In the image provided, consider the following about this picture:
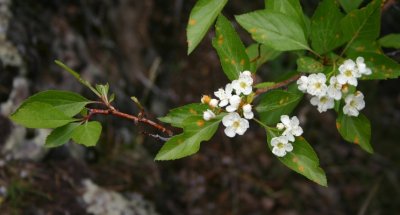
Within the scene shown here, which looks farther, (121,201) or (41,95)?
(121,201)

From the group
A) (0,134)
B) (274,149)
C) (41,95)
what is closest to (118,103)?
(0,134)

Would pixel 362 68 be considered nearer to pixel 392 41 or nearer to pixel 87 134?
pixel 392 41

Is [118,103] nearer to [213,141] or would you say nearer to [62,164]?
[62,164]

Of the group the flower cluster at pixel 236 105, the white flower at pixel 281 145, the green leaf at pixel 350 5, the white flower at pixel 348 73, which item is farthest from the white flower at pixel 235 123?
the green leaf at pixel 350 5

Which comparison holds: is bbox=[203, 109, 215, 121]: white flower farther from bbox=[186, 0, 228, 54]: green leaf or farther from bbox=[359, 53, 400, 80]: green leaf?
bbox=[359, 53, 400, 80]: green leaf

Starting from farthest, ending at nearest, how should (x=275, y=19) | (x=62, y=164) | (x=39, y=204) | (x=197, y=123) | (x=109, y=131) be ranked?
(x=109, y=131) < (x=62, y=164) < (x=39, y=204) < (x=275, y=19) < (x=197, y=123)

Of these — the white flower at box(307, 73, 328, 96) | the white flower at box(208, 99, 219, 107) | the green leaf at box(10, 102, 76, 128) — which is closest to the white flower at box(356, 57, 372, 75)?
the white flower at box(307, 73, 328, 96)
